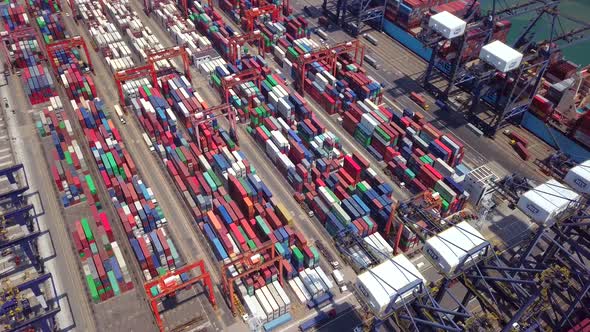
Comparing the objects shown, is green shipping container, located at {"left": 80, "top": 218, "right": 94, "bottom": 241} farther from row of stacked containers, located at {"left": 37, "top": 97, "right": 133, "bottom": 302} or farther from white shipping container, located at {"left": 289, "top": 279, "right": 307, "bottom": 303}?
white shipping container, located at {"left": 289, "top": 279, "right": 307, "bottom": 303}

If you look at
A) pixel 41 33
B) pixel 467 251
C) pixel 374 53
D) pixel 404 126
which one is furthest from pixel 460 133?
pixel 41 33

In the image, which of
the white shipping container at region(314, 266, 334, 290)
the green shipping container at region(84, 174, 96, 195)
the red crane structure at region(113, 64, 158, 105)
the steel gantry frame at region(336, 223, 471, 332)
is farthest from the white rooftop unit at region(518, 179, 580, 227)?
the red crane structure at region(113, 64, 158, 105)

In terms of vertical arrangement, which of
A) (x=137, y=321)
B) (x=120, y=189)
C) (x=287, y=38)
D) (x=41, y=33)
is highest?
(x=41, y=33)

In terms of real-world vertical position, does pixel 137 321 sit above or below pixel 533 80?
below

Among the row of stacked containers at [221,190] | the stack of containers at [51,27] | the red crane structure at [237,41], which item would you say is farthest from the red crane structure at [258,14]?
the stack of containers at [51,27]

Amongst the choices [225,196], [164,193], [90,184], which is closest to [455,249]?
[225,196]

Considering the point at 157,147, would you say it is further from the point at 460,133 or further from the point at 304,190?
the point at 460,133

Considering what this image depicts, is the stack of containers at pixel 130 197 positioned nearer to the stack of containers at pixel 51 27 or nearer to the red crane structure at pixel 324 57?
the red crane structure at pixel 324 57

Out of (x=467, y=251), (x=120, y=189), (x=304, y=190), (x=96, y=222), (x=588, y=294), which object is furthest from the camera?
(x=304, y=190)
